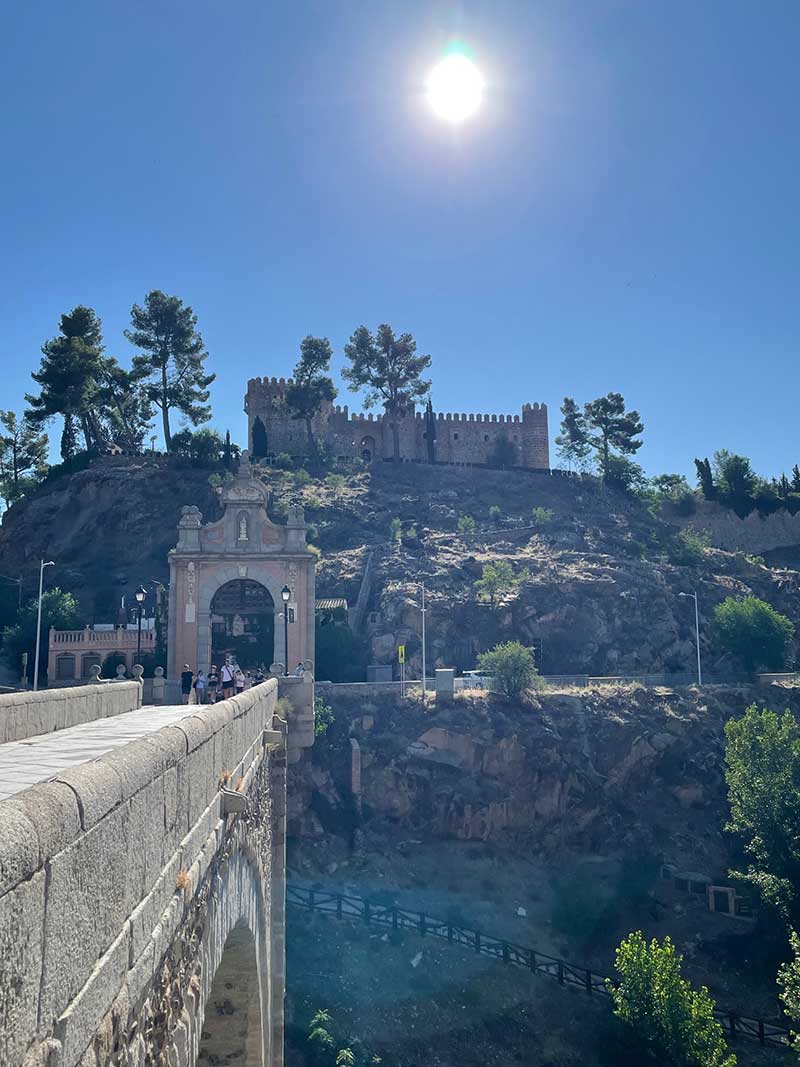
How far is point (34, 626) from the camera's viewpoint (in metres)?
35.9

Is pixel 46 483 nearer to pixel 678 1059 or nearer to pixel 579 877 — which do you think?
pixel 579 877

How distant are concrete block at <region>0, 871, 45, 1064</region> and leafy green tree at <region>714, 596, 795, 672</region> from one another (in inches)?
1595

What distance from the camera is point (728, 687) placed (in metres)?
37.9

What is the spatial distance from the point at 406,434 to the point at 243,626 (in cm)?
3638

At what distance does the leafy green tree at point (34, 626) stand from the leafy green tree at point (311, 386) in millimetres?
25792

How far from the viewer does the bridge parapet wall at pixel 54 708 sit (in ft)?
26.8

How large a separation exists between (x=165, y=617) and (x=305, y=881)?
A: 1366 centimetres

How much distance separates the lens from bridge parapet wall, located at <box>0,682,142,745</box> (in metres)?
8.17

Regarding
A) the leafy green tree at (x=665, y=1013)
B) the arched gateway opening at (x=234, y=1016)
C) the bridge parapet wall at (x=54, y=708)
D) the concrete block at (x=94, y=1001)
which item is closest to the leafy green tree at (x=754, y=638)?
the leafy green tree at (x=665, y=1013)

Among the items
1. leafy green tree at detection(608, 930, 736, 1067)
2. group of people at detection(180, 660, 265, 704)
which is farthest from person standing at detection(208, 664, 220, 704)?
leafy green tree at detection(608, 930, 736, 1067)

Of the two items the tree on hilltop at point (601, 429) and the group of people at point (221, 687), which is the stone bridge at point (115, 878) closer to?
the group of people at point (221, 687)

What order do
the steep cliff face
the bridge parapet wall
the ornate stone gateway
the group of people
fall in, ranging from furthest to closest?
the steep cliff face, the ornate stone gateway, the group of people, the bridge parapet wall

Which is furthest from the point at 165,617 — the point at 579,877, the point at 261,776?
the point at 261,776

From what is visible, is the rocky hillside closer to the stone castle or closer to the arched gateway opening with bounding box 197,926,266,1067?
the stone castle
